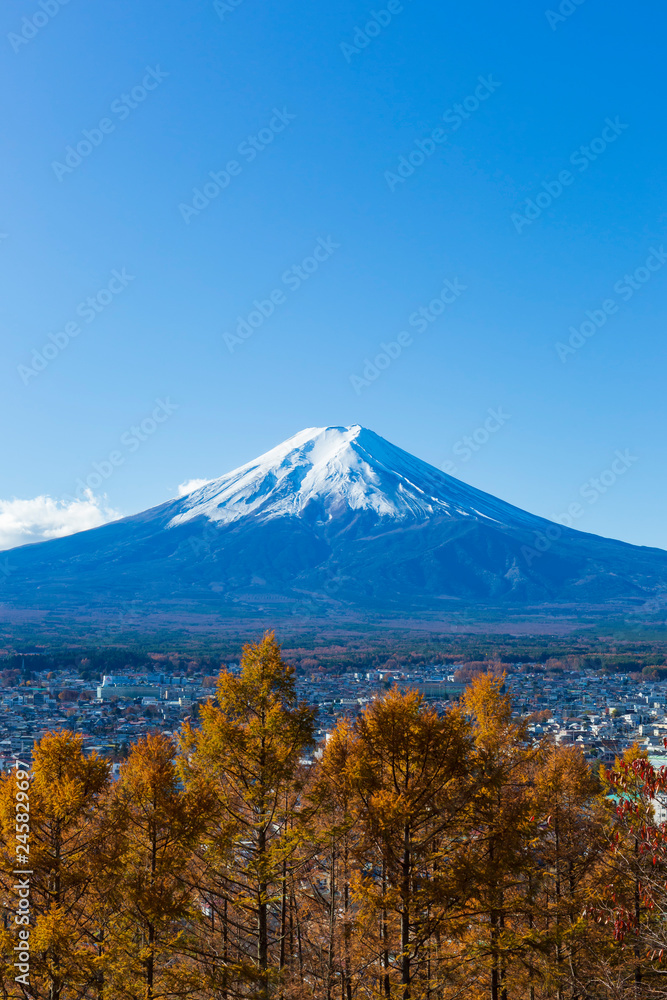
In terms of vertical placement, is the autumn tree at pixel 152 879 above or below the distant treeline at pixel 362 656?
above

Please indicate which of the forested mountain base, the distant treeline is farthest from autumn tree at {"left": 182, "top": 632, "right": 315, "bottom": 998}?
the distant treeline

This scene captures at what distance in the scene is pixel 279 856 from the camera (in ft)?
37.5

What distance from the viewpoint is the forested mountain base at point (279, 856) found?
11.4 meters

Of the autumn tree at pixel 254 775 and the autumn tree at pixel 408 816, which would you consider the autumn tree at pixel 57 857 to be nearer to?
the autumn tree at pixel 254 775

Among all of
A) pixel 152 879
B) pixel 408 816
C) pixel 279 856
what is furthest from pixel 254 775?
pixel 408 816

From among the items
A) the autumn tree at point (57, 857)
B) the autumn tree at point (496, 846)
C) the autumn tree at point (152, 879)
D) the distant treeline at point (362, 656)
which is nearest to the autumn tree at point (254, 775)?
the autumn tree at point (152, 879)

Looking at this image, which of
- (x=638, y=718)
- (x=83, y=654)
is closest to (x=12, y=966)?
(x=638, y=718)

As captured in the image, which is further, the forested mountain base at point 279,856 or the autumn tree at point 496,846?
the autumn tree at point 496,846

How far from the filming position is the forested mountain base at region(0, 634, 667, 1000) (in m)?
11.4

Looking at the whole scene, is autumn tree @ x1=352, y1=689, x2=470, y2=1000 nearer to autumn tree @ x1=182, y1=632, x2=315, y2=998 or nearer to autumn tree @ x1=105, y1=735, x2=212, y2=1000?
autumn tree @ x1=182, y1=632, x2=315, y2=998

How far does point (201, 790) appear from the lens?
39.3ft

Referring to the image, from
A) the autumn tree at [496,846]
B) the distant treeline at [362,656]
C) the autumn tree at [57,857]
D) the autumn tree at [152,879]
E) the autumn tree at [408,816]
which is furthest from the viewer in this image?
the distant treeline at [362,656]

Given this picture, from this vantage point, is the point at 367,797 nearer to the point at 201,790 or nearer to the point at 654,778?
the point at 201,790

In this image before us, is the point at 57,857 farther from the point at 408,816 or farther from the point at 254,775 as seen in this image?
the point at 408,816
